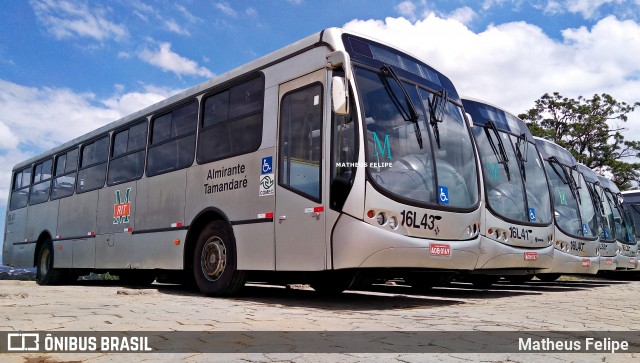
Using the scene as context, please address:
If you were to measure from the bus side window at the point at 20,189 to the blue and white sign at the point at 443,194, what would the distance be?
12403 millimetres

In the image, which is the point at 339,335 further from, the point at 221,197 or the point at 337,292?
the point at 337,292

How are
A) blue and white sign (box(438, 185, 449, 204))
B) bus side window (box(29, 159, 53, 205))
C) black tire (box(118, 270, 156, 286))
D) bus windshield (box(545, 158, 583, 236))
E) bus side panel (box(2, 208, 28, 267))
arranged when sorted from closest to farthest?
blue and white sign (box(438, 185, 449, 204)) → bus windshield (box(545, 158, 583, 236)) → black tire (box(118, 270, 156, 286)) → bus side window (box(29, 159, 53, 205)) → bus side panel (box(2, 208, 28, 267))

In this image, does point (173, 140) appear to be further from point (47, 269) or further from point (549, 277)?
point (549, 277)

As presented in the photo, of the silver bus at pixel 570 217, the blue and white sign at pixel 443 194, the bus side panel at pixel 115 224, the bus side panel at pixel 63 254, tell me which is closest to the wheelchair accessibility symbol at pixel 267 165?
the blue and white sign at pixel 443 194

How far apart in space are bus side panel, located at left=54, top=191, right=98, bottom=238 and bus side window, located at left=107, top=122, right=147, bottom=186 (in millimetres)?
927

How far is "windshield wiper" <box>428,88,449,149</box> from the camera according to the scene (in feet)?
22.1

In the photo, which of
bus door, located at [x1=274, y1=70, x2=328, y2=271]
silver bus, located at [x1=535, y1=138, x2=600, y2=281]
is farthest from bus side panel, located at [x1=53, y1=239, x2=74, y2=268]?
silver bus, located at [x1=535, y1=138, x2=600, y2=281]

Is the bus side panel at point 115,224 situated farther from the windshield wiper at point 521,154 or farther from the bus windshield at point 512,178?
the windshield wiper at point 521,154

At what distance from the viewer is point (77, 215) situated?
11.7 m

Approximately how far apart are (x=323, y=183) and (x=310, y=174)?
290mm

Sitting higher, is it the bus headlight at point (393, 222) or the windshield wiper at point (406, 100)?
the windshield wiper at point (406, 100)

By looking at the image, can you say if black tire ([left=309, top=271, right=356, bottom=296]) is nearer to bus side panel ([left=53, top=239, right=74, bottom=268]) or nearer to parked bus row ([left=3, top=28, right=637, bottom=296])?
parked bus row ([left=3, top=28, right=637, bottom=296])

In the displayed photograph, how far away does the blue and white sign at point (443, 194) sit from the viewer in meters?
6.40

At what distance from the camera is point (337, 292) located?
8.48 metres
